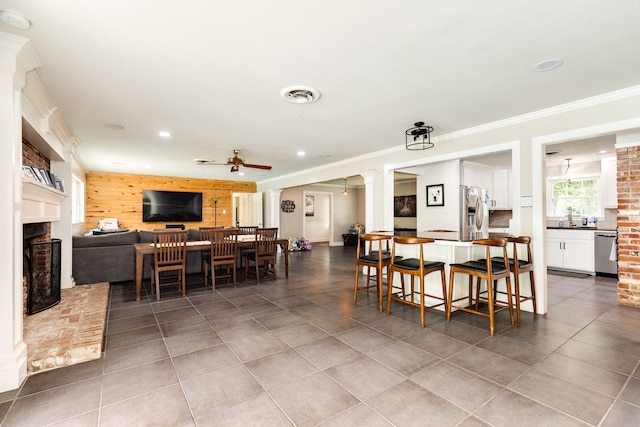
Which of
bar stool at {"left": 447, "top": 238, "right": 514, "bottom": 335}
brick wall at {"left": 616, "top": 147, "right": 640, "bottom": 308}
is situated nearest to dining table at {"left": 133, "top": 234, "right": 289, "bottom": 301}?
bar stool at {"left": 447, "top": 238, "right": 514, "bottom": 335}

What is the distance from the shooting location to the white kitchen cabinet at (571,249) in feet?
17.3

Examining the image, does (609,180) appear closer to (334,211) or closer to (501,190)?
(501,190)

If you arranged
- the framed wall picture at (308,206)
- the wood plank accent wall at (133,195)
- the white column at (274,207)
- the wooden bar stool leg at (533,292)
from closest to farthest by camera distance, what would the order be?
the wooden bar stool leg at (533,292) → the wood plank accent wall at (133,195) → the white column at (274,207) → the framed wall picture at (308,206)

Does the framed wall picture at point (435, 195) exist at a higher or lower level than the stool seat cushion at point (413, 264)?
higher

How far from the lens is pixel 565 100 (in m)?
2.96

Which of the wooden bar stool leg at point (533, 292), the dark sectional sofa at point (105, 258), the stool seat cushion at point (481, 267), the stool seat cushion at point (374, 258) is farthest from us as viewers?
the dark sectional sofa at point (105, 258)

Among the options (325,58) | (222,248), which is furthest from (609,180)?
(222,248)

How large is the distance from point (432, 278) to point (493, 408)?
1910mm

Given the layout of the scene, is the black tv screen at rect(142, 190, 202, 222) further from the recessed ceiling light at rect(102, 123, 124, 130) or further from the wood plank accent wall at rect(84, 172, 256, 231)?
the recessed ceiling light at rect(102, 123, 124, 130)

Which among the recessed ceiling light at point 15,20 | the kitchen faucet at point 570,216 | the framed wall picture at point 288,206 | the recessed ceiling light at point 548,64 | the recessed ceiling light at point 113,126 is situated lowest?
the kitchen faucet at point 570,216

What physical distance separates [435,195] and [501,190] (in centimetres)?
158

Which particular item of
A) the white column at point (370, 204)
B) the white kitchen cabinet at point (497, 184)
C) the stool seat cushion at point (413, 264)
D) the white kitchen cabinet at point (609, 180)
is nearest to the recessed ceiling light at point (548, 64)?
the stool seat cushion at point (413, 264)

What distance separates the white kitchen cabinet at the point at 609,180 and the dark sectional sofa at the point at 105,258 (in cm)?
811

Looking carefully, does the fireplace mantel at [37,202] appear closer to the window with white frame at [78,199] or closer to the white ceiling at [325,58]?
the white ceiling at [325,58]
